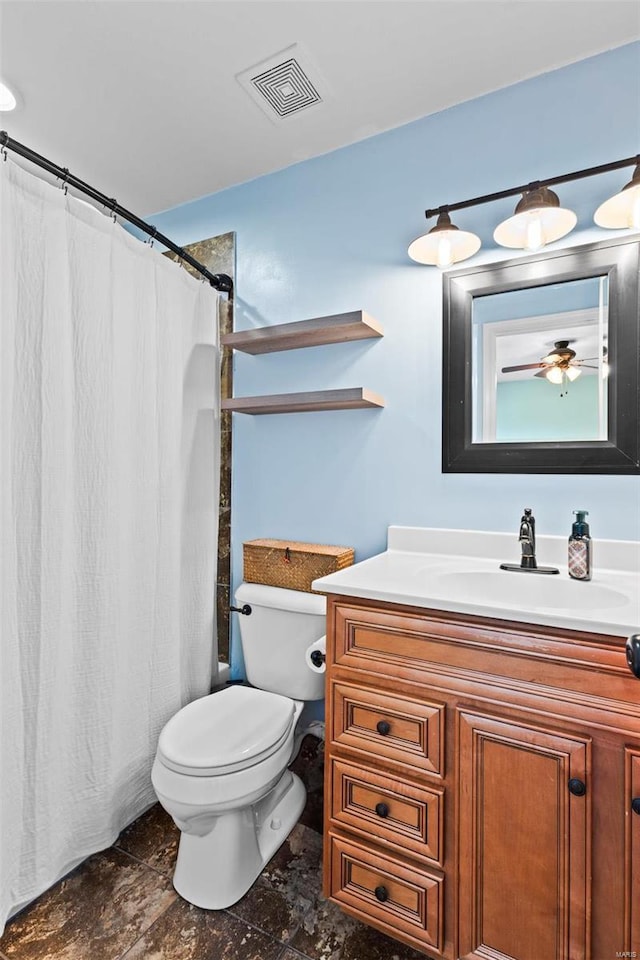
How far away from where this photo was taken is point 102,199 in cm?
142

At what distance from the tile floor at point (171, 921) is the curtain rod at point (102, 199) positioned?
1.98m

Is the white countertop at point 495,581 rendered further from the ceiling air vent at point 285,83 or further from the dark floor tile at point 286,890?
the ceiling air vent at point 285,83

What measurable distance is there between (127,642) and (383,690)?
87 cm

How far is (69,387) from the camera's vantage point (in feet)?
4.25

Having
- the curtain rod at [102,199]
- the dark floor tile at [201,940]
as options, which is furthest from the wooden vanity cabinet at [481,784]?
the curtain rod at [102,199]

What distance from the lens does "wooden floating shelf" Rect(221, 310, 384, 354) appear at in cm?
152

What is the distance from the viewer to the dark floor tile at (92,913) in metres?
1.10

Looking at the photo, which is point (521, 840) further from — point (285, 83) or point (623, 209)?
point (285, 83)

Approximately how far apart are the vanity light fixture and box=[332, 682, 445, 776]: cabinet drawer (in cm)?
133

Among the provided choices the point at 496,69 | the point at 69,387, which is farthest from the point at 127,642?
the point at 496,69

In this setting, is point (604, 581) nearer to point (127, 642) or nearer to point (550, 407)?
point (550, 407)

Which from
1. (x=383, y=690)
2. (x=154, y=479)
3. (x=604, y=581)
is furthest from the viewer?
(x=154, y=479)

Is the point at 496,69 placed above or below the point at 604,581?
above

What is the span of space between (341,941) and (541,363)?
66.3 inches
